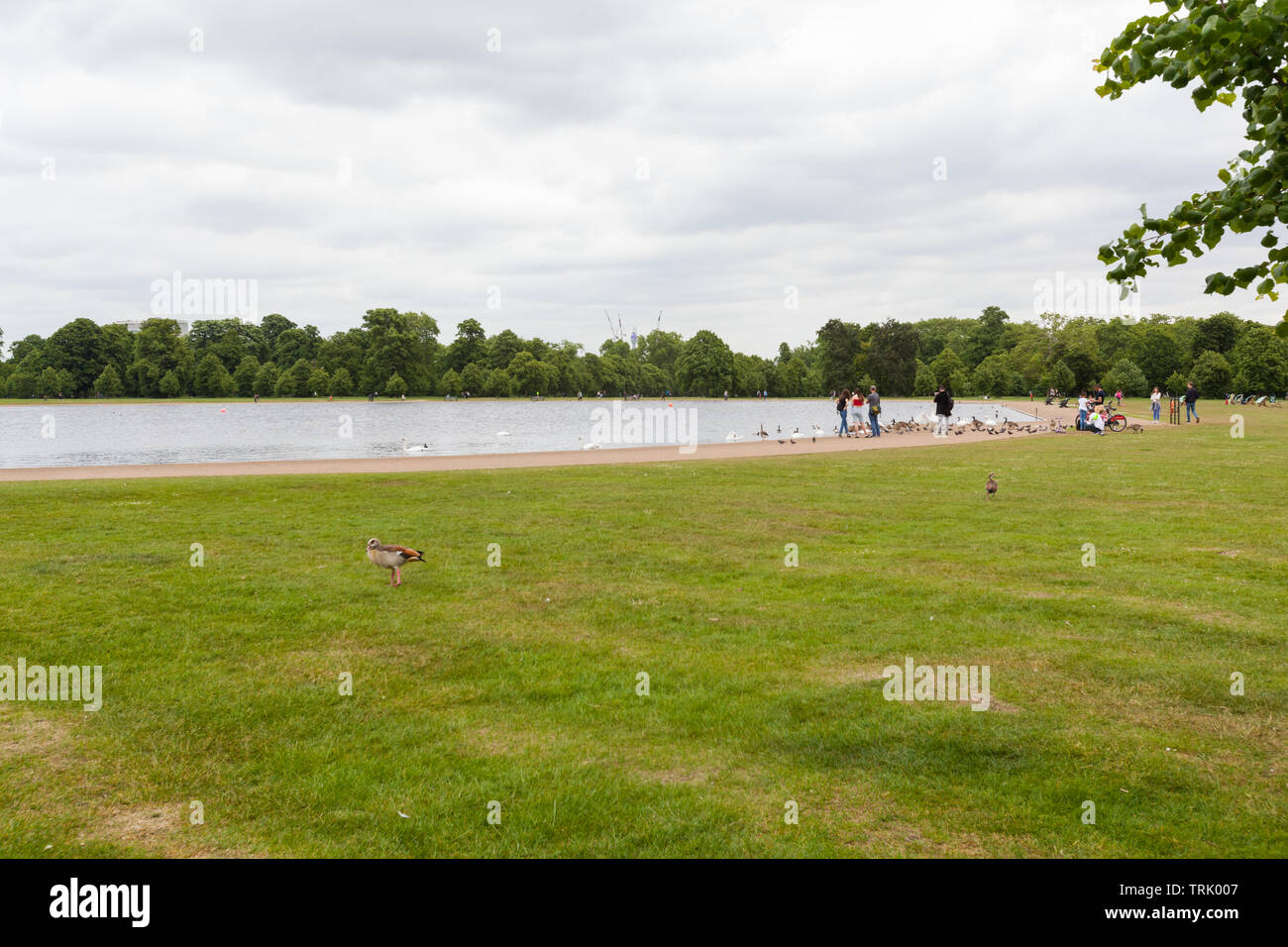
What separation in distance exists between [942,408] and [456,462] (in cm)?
2522

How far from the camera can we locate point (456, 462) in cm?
3203

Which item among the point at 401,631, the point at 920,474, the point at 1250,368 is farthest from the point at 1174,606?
the point at 1250,368

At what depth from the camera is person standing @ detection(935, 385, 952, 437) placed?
42844 millimetres

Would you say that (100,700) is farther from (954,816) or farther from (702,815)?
(954,816)

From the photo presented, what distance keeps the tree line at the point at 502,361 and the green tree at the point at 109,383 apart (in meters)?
Result: 0.24

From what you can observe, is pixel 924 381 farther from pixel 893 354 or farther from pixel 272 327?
pixel 272 327

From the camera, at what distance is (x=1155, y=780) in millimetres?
5723
